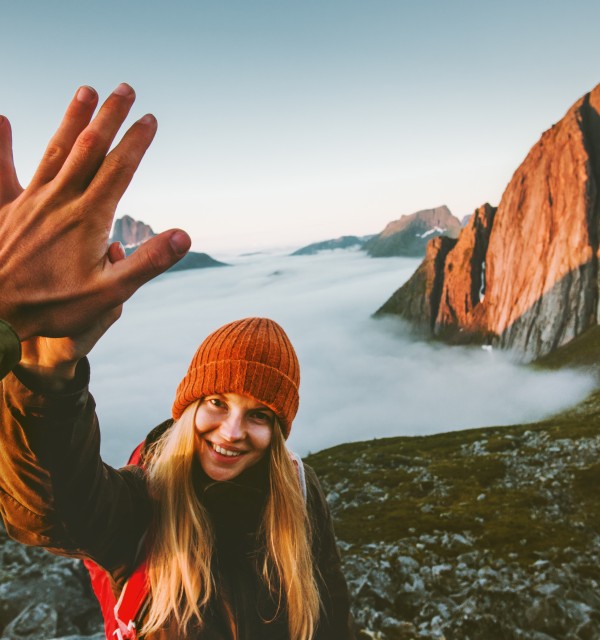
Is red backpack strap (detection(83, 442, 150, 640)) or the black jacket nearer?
the black jacket

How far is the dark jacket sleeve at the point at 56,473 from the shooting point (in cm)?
212

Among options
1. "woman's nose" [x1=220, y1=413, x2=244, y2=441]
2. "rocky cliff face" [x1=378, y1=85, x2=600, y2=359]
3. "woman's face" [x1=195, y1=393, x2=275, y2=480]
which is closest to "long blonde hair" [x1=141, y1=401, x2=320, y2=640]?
"woman's face" [x1=195, y1=393, x2=275, y2=480]

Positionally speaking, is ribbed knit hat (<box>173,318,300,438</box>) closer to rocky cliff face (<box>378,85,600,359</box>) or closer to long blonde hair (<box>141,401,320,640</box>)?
long blonde hair (<box>141,401,320,640</box>)

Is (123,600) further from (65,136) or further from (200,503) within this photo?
(65,136)

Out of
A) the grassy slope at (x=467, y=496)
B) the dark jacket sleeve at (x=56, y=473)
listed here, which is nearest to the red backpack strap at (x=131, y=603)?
the dark jacket sleeve at (x=56, y=473)

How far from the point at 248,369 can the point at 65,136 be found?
2879 mm

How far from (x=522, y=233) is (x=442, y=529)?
371 ft

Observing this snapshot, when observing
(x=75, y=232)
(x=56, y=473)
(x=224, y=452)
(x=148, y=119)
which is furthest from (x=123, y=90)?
(x=224, y=452)

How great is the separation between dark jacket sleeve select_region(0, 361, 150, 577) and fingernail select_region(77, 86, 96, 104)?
127 cm

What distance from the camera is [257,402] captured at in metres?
4.39

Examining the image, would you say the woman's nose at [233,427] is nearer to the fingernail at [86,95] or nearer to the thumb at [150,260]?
the thumb at [150,260]

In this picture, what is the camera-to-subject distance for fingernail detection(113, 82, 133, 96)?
1.80 m

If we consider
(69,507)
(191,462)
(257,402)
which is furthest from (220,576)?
(69,507)

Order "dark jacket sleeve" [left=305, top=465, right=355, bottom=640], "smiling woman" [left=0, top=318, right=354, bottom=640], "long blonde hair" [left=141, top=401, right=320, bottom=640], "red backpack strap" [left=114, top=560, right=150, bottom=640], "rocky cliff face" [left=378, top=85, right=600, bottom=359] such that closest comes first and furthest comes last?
"smiling woman" [left=0, top=318, right=354, bottom=640] < "red backpack strap" [left=114, top=560, right=150, bottom=640] < "long blonde hair" [left=141, top=401, right=320, bottom=640] < "dark jacket sleeve" [left=305, top=465, right=355, bottom=640] < "rocky cliff face" [left=378, top=85, right=600, bottom=359]
